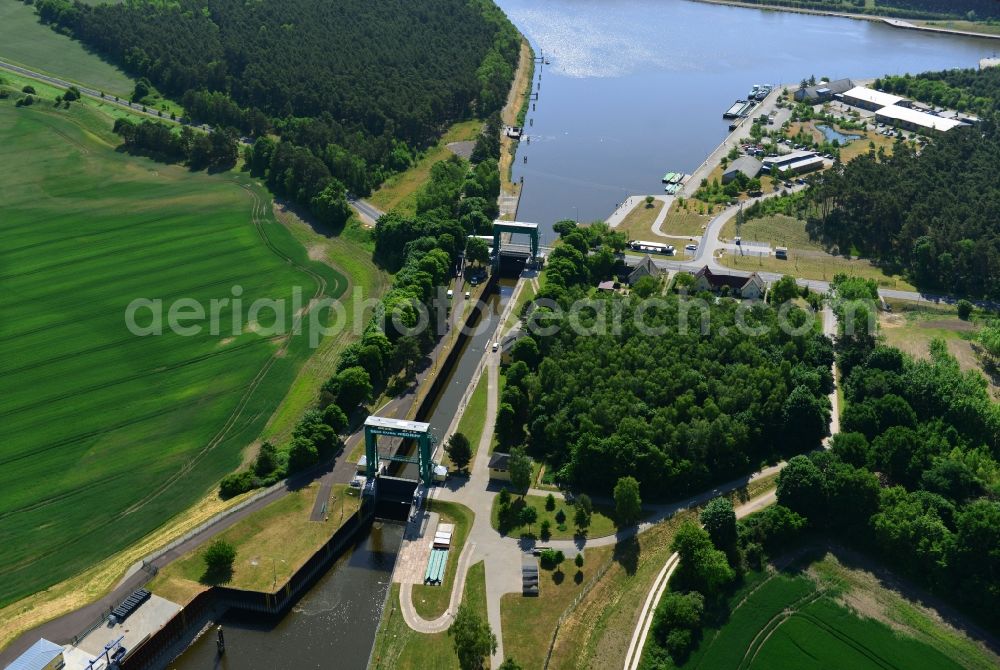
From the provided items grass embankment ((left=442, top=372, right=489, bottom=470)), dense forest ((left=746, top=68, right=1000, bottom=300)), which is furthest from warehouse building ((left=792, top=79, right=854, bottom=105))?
grass embankment ((left=442, top=372, right=489, bottom=470))

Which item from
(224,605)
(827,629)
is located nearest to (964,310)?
(827,629)

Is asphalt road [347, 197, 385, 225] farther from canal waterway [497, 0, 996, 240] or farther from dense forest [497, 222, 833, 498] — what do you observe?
dense forest [497, 222, 833, 498]

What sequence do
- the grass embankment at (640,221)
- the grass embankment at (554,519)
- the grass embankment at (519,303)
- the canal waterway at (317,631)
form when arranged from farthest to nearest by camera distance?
the grass embankment at (640,221) < the grass embankment at (519,303) < the grass embankment at (554,519) < the canal waterway at (317,631)

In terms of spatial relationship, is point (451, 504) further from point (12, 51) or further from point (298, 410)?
point (12, 51)

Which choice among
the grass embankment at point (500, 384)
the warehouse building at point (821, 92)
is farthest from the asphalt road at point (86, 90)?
the warehouse building at point (821, 92)

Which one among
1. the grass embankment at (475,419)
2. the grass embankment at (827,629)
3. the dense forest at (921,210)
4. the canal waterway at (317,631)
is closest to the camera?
the grass embankment at (827,629)

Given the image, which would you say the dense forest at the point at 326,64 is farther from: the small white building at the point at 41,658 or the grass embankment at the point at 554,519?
the small white building at the point at 41,658

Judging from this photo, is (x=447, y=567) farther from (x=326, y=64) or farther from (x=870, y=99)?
(x=870, y=99)
